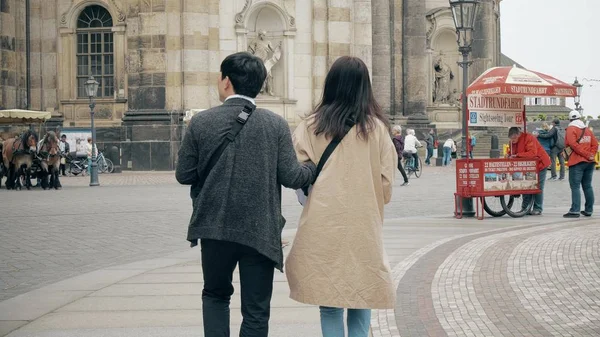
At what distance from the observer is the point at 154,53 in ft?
118

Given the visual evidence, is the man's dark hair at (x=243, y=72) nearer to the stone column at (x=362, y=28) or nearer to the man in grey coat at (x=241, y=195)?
the man in grey coat at (x=241, y=195)

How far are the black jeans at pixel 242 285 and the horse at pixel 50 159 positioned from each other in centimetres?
2270

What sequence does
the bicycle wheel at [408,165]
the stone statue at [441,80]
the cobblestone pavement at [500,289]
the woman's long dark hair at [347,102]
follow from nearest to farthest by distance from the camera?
the woman's long dark hair at [347,102]
the cobblestone pavement at [500,289]
the bicycle wheel at [408,165]
the stone statue at [441,80]

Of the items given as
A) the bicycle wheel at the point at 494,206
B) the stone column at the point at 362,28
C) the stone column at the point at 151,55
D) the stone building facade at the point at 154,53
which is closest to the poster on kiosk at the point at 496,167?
the bicycle wheel at the point at 494,206

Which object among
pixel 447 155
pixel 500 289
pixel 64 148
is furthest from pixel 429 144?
pixel 500 289

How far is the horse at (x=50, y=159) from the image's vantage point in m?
27.7

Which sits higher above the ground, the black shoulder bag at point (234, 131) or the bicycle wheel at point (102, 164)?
the black shoulder bag at point (234, 131)

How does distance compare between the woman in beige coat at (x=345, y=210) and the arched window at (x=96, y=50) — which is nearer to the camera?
the woman in beige coat at (x=345, y=210)

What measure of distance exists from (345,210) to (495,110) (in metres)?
13.1

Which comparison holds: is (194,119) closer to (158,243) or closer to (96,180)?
(158,243)

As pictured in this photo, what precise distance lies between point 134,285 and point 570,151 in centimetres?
1005

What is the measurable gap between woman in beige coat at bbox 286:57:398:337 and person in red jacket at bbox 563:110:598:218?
1190cm

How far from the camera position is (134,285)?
980 cm

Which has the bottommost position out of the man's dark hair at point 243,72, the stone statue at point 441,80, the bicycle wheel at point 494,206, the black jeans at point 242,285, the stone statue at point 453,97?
the bicycle wheel at point 494,206
